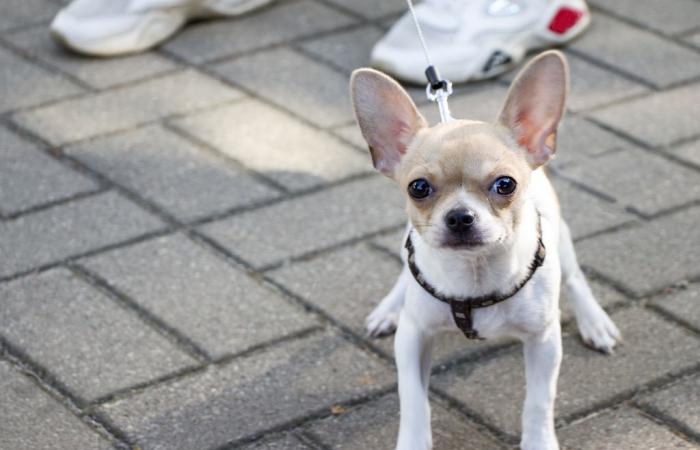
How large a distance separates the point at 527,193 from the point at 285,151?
187 centimetres

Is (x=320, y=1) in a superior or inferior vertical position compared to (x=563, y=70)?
inferior

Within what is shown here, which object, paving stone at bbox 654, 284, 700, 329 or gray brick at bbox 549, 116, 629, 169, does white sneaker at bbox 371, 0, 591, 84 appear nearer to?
gray brick at bbox 549, 116, 629, 169

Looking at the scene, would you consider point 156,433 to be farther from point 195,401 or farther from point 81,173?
point 81,173

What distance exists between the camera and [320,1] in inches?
241

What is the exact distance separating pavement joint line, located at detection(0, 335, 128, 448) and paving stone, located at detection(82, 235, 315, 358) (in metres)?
0.40

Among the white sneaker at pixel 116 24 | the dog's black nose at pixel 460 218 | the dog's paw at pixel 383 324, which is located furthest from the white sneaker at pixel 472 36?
the dog's black nose at pixel 460 218

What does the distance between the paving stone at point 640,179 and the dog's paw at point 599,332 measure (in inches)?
30.9

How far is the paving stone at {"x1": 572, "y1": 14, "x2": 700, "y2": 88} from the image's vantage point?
544cm

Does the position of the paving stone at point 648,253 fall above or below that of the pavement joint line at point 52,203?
below

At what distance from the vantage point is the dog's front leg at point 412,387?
126 inches

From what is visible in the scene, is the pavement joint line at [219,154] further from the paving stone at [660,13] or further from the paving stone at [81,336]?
the paving stone at [660,13]

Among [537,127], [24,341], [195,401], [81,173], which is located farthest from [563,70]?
[81,173]

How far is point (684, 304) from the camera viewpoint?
13.1 ft

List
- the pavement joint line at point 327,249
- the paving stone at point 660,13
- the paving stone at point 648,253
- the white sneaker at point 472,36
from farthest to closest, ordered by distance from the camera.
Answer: the paving stone at point 660,13 → the white sneaker at point 472,36 → the pavement joint line at point 327,249 → the paving stone at point 648,253
